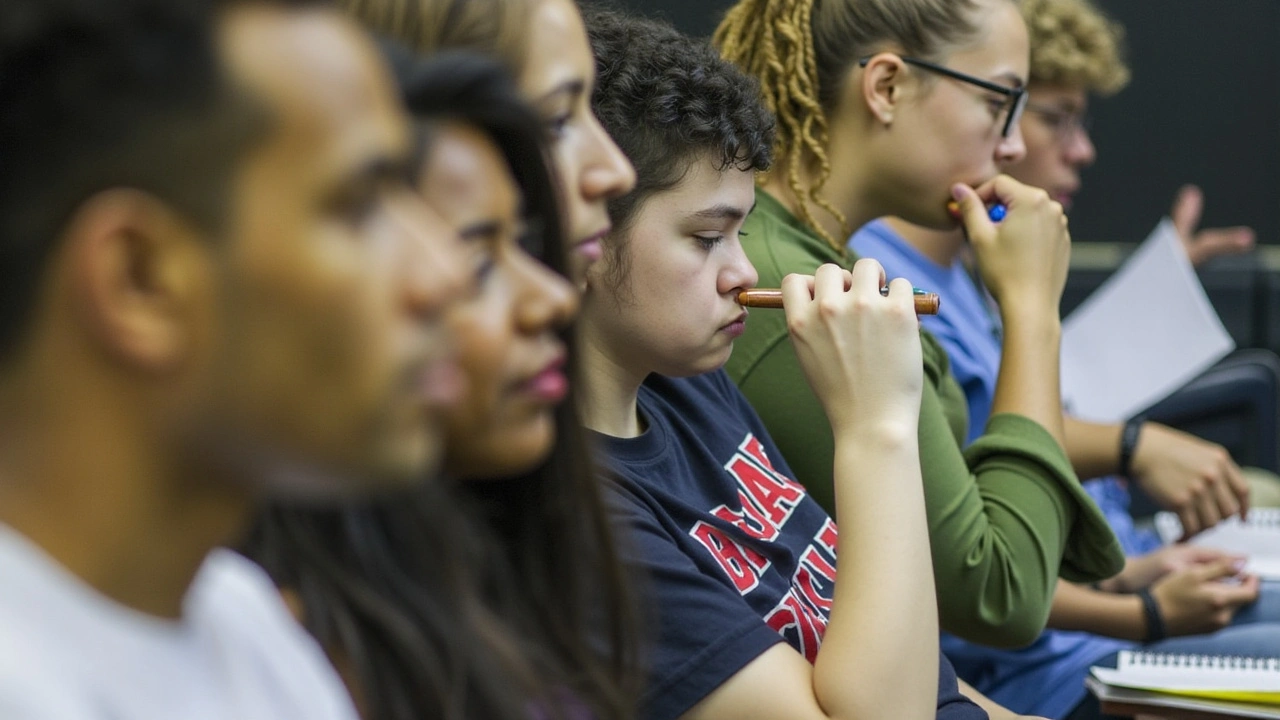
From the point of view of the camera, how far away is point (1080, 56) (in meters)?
2.21

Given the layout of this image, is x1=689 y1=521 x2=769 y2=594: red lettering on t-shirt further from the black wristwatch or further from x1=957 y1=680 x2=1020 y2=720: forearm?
the black wristwatch

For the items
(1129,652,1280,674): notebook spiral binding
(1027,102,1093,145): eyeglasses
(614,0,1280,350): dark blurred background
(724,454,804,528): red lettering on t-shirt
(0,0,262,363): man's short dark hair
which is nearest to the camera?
(0,0,262,363): man's short dark hair

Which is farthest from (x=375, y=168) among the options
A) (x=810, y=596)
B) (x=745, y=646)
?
(x=810, y=596)

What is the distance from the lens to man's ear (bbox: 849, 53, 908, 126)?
5.02 ft

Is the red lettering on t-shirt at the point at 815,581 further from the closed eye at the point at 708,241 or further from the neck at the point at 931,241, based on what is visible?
the neck at the point at 931,241

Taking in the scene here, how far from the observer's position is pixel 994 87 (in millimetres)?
1588

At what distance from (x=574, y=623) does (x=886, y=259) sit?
1.10m

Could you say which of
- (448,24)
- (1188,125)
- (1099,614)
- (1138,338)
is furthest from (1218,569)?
(1188,125)

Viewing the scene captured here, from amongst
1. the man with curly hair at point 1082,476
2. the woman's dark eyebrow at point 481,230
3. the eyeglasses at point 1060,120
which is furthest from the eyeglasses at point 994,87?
the woman's dark eyebrow at point 481,230

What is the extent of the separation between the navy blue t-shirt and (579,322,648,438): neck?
0.02m

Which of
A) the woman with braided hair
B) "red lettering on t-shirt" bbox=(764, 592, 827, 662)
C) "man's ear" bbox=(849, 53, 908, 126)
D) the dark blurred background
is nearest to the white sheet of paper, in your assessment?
the woman with braided hair

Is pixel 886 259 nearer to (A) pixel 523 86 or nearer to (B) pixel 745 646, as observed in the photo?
(B) pixel 745 646

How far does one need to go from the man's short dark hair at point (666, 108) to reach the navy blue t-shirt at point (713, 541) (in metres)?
0.20

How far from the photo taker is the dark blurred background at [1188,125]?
12.5 ft
